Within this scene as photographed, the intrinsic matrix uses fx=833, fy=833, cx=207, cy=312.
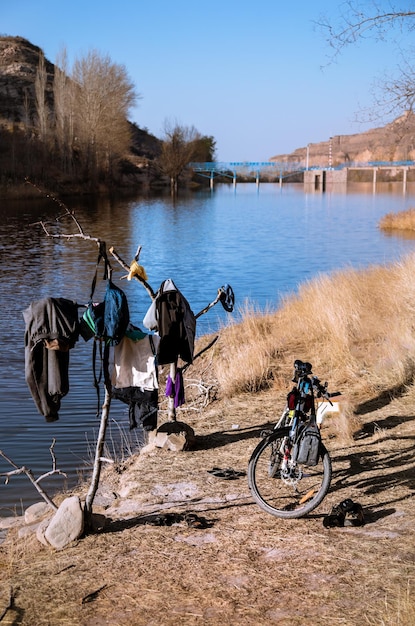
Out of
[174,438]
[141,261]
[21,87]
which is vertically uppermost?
[21,87]

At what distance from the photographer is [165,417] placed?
9578 mm

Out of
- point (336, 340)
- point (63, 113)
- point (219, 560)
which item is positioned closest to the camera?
point (219, 560)

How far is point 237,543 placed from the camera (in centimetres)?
537

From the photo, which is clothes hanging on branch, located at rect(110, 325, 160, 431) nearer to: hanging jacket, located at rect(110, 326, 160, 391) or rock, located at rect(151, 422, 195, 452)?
hanging jacket, located at rect(110, 326, 160, 391)

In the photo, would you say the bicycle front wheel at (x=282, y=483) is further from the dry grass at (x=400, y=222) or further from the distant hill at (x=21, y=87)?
the distant hill at (x=21, y=87)

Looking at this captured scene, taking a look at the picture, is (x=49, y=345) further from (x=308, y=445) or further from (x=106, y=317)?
(x=308, y=445)

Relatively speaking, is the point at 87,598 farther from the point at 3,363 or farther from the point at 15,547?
the point at 3,363

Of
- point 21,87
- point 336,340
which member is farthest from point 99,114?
point 336,340

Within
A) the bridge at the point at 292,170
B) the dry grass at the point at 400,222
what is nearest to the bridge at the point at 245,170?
the bridge at the point at 292,170

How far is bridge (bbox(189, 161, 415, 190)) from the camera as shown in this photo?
103 metres

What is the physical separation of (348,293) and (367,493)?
27.5 feet

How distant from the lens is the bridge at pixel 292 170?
4058 inches

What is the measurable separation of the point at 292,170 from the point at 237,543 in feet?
379

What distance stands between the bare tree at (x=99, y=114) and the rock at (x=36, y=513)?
65620 mm
